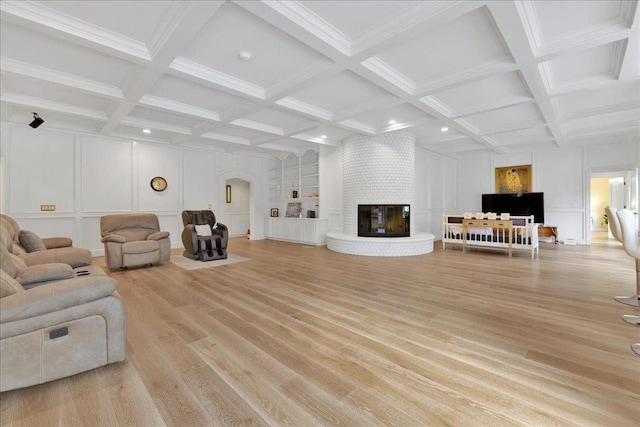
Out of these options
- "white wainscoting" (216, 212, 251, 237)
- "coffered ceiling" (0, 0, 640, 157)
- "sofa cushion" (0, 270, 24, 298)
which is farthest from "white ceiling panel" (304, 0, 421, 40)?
"white wainscoting" (216, 212, 251, 237)

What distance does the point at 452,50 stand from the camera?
3107 mm

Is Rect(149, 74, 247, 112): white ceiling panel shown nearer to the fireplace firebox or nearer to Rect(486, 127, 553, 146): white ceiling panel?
the fireplace firebox

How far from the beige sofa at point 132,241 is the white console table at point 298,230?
373cm

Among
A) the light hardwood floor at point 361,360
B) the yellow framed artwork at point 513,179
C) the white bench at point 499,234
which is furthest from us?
the yellow framed artwork at point 513,179

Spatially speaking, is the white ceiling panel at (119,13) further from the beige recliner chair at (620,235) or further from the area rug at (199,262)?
the beige recliner chair at (620,235)

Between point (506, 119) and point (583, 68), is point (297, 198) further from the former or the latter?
point (583, 68)

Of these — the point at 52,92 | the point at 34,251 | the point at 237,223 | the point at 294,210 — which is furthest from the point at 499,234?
the point at 52,92

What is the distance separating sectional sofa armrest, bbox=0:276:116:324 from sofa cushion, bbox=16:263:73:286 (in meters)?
0.89

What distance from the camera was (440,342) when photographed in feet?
7.36

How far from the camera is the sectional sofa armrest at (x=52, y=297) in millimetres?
1635

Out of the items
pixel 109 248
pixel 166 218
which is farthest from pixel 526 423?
pixel 166 218

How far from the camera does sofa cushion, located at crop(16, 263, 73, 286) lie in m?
2.39

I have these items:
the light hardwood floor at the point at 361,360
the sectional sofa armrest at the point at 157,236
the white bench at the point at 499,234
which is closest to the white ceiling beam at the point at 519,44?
the white bench at the point at 499,234

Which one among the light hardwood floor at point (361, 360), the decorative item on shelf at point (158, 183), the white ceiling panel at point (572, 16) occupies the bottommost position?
the light hardwood floor at point (361, 360)
